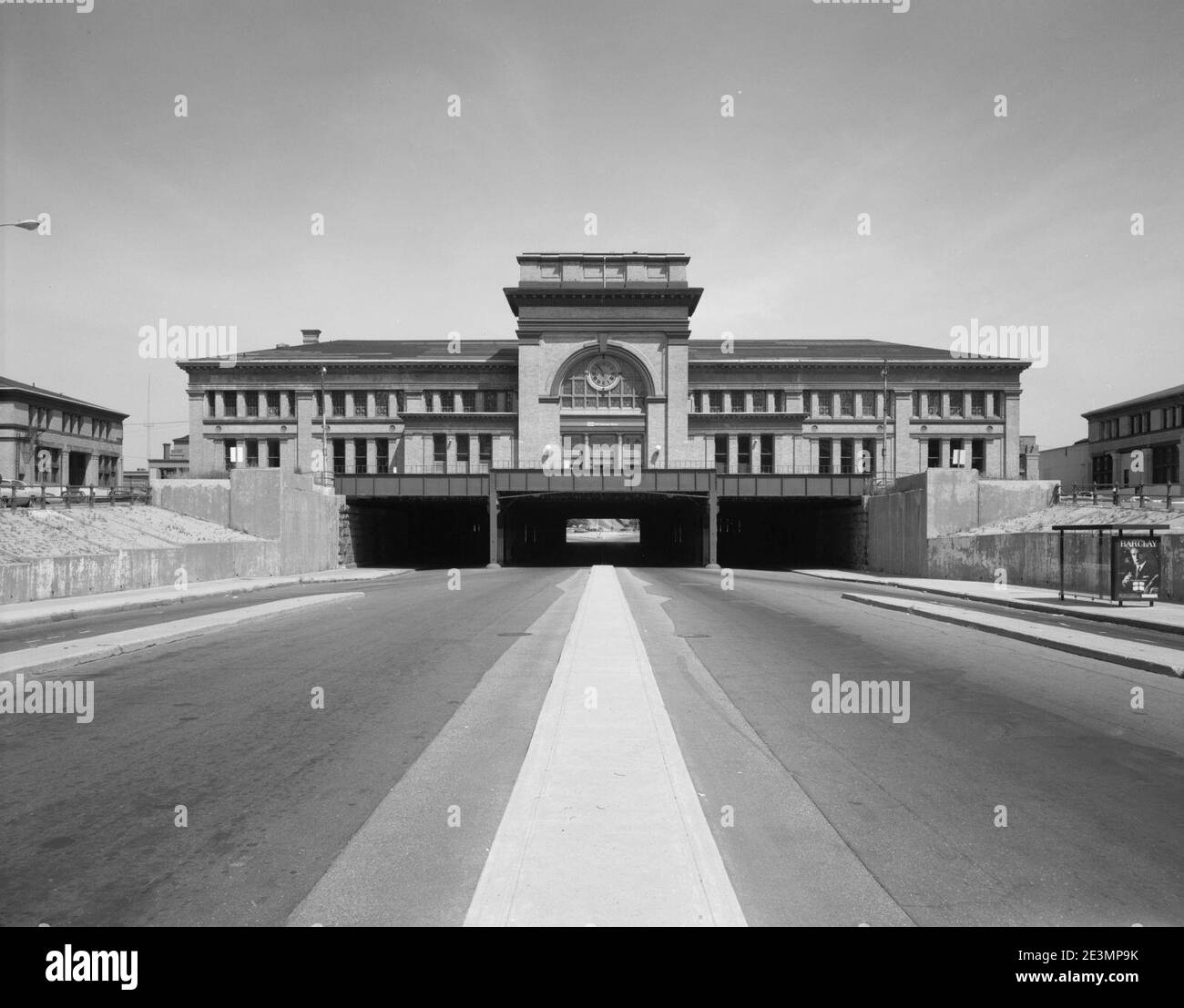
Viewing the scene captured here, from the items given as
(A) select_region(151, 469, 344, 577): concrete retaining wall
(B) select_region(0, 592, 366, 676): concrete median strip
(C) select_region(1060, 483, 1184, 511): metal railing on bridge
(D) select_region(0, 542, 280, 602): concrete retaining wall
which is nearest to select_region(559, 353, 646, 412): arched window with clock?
(A) select_region(151, 469, 344, 577): concrete retaining wall

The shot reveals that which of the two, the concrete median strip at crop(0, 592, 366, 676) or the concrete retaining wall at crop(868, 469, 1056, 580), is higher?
the concrete retaining wall at crop(868, 469, 1056, 580)

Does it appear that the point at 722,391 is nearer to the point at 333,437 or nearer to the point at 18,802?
the point at 333,437

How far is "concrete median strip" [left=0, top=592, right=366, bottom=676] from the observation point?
10539 millimetres

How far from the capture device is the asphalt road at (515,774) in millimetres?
4141

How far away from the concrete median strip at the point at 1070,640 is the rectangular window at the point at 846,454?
5363 cm

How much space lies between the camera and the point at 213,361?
230 ft

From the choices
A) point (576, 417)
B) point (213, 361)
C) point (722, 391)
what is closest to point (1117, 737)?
point (576, 417)

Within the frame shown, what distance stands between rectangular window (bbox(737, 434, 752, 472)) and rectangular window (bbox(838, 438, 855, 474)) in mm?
8246

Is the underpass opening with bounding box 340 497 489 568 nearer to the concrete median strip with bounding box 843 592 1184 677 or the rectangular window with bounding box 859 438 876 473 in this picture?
the rectangular window with bounding box 859 438 876 473

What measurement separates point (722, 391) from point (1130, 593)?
53525 millimetres

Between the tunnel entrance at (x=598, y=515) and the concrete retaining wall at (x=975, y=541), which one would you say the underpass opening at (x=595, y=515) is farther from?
the concrete retaining wall at (x=975, y=541)

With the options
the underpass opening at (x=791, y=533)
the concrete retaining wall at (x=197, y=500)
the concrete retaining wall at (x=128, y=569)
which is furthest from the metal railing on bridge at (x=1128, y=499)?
the concrete retaining wall at (x=197, y=500)

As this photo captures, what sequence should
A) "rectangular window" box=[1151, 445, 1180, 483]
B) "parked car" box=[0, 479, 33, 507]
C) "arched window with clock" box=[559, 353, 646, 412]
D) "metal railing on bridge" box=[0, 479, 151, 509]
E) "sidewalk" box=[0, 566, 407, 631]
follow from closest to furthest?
"sidewalk" box=[0, 566, 407, 631] < "parked car" box=[0, 479, 33, 507] < "metal railing on bridge" box=[0, 479, 151, 509] < "arched window with clock" box=[559, 353, 646, 412] < "rectangular window" box=[1151, 445, 1180, 483]

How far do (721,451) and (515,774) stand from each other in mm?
65231
